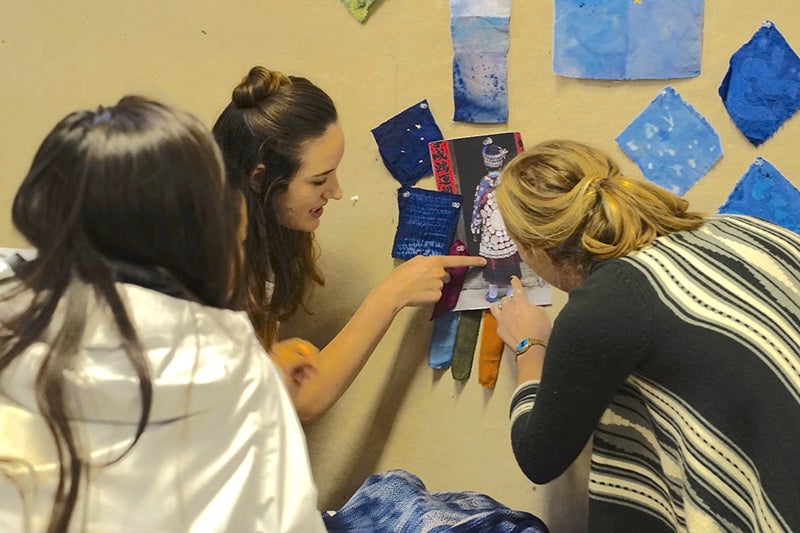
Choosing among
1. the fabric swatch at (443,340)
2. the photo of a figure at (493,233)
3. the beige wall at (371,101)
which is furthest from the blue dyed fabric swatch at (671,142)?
the fabric swatch at (443,340)

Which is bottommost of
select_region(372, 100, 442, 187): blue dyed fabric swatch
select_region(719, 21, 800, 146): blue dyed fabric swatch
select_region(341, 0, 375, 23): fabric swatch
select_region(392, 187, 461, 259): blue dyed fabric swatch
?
select_region(392, 187, 461, 259): blue dyed fabric swatch

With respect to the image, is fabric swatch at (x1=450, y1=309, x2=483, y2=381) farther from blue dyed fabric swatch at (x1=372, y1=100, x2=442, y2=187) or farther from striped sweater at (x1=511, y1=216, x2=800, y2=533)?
striped sweater at (x1=511, y1=216, x2=800, y2=533)

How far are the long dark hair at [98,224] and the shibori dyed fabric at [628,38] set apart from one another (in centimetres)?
74

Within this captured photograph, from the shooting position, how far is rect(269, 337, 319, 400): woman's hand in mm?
1476

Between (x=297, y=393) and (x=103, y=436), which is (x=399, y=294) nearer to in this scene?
(x=297, y=393)

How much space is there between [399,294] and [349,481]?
47cm

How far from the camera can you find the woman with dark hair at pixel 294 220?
140 cm

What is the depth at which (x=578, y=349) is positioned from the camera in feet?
3.57

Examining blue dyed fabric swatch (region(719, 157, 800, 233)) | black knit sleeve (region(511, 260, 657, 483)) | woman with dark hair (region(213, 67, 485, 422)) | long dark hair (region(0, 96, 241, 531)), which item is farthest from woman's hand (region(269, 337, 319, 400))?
blue dyed fabric swatch (region(719, 157, 800, 233))

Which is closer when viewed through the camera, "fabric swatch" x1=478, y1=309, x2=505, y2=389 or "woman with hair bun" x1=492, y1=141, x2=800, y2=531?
"woman with hair bun" x1=492, y1=141, x2=800, y2=531

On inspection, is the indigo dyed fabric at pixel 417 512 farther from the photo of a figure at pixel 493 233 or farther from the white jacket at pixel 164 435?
the white jacket at pixel 164 435

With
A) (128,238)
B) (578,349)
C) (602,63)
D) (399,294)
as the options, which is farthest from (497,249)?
(128,238)

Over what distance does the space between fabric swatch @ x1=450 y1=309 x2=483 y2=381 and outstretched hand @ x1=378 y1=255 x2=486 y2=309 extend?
86 millimetres

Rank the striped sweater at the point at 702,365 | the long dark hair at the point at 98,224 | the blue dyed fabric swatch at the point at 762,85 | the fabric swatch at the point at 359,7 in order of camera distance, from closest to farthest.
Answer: the long dark hair at the point at 98,224 → the striped sweater at the point at 702,365 → the blue dyed fabric swatch at the point at 762,85 → the fabric swatch at the point at 359,7
